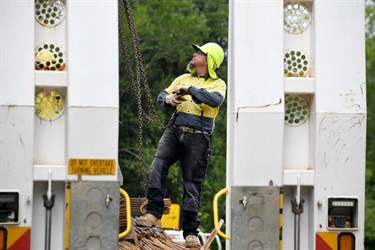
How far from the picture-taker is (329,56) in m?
6.96

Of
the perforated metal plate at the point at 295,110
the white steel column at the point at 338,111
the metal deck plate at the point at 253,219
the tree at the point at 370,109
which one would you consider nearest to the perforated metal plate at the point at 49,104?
the metal deck plate at the point at 253,219

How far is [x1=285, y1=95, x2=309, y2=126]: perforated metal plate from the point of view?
7039 mm

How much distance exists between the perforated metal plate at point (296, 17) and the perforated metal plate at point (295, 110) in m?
0.40

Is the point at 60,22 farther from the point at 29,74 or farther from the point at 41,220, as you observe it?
the point at 41,220

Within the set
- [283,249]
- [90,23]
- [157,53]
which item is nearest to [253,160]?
[283,249]

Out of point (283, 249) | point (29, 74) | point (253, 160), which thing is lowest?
point (283, 249)

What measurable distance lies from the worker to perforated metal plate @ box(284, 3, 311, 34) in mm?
1531

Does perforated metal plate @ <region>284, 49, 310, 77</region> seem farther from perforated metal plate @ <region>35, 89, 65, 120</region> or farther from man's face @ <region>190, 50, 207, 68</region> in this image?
man's face @ <region>190, 50, 207, 68</region>

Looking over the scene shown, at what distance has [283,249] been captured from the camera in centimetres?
701

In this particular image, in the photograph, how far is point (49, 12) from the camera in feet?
22.5

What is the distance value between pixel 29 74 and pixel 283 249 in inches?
69.8

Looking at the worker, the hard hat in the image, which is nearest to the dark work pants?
the worker

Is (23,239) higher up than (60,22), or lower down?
lower down

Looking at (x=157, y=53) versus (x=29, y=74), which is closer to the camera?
(x=29, y=74)
